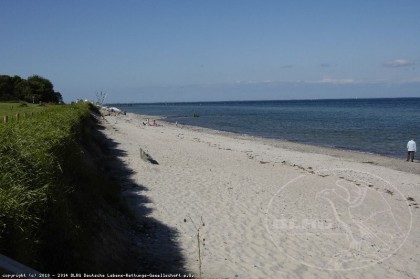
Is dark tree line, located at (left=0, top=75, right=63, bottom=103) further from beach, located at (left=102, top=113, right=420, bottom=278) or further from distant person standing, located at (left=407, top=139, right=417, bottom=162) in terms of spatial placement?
distant person standing, located at (left=407, top=139, right=417, bottom=162)

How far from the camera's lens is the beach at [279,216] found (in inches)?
289

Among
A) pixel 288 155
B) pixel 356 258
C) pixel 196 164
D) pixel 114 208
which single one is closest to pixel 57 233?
pixel 114 208

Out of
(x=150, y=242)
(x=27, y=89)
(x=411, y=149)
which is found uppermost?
(x=27, y=89)

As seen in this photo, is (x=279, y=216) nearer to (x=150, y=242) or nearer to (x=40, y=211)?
(x=150, y=242)

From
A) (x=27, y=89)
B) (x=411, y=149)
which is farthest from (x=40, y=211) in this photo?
(x=27, y=89)

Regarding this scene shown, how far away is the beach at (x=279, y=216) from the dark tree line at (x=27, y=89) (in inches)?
1922

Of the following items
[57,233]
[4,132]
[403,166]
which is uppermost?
[4,132]

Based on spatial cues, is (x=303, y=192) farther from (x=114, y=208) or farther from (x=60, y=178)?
(x=60, y=178)

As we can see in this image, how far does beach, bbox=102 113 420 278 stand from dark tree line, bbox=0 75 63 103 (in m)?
48.8

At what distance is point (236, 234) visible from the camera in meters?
8.74

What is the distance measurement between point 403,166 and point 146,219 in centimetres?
1647

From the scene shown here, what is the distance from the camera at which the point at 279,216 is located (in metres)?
10.3

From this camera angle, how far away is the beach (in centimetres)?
735

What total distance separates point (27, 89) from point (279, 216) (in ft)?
204
